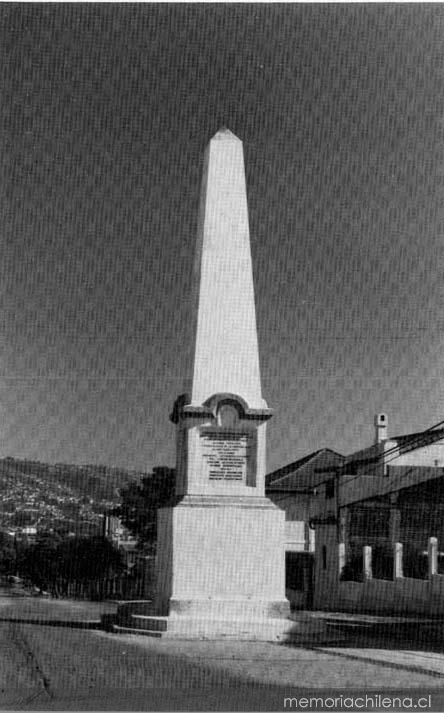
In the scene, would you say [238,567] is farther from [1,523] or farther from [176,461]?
[1,523]

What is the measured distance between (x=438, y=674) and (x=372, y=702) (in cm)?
214

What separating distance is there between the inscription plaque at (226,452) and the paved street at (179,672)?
2532 mm

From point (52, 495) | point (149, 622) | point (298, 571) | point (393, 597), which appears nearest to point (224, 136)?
point (149, 622)

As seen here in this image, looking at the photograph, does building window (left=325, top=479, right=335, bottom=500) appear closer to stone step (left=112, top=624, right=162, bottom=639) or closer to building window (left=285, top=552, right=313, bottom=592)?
building window (left=285, top=552, right=313, bottom=592)

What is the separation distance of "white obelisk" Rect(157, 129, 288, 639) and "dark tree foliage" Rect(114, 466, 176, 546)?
21220mm

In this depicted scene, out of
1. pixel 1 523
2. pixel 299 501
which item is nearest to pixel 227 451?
pixel 299 501

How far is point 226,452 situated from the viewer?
14211mm

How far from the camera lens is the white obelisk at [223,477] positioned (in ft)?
44.5

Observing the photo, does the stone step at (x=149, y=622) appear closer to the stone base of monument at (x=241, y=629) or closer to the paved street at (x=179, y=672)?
the stone base of monument at (x=241, y=629)

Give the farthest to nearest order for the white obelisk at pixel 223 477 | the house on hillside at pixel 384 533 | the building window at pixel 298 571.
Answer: the building window at pixel 298 571 → the house on hillside at pixel 384 533 → the white obelisk at pixel 223 477

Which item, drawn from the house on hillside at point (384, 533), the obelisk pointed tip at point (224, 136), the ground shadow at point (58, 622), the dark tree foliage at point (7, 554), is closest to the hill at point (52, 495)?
the dark tree foliage at point (7, 554)

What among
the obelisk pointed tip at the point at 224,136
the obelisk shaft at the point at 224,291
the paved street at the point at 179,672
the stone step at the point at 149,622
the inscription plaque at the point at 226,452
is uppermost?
the obelisk pointed tip at the point at 224,136

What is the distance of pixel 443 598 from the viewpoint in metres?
20.9

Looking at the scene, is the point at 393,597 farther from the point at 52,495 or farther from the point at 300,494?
the point at 52,495
